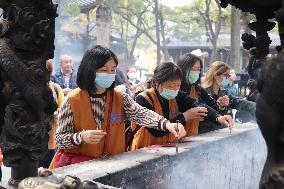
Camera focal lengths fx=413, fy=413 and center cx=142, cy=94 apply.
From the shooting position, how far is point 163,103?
440 centimetres

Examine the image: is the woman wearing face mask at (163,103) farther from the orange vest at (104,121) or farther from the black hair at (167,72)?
the orange vest at (104,121)

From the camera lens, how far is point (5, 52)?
2438 millimetres

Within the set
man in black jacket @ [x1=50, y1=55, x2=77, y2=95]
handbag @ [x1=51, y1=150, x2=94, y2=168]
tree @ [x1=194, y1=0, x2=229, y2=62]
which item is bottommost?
handbag @ [x1=51, y1=150, x2=94, y2=168]

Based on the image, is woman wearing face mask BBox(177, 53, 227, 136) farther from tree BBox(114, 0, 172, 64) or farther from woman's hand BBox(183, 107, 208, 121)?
tree BBox(114, 0, 172, 64)

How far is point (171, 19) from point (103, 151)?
85.7ft

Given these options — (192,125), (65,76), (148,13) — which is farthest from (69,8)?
(192,125)

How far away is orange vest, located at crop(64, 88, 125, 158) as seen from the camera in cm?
345

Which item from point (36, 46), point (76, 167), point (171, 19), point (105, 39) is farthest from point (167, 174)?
point (171, 19)

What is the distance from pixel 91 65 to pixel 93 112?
1.31 ft

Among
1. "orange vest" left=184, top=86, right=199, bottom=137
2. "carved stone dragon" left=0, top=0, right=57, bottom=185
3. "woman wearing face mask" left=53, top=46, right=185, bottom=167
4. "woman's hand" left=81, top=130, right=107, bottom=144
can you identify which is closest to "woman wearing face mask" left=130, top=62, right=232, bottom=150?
"orange vest" left=184, top=86, right=199, bottom=137

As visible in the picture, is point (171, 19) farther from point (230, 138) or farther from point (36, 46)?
point (36, 46)

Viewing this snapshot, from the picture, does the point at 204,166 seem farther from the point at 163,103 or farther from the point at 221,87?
the point at 221,87

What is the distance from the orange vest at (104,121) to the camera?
3.45 meters

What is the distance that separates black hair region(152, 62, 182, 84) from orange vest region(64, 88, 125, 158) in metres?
0.69
